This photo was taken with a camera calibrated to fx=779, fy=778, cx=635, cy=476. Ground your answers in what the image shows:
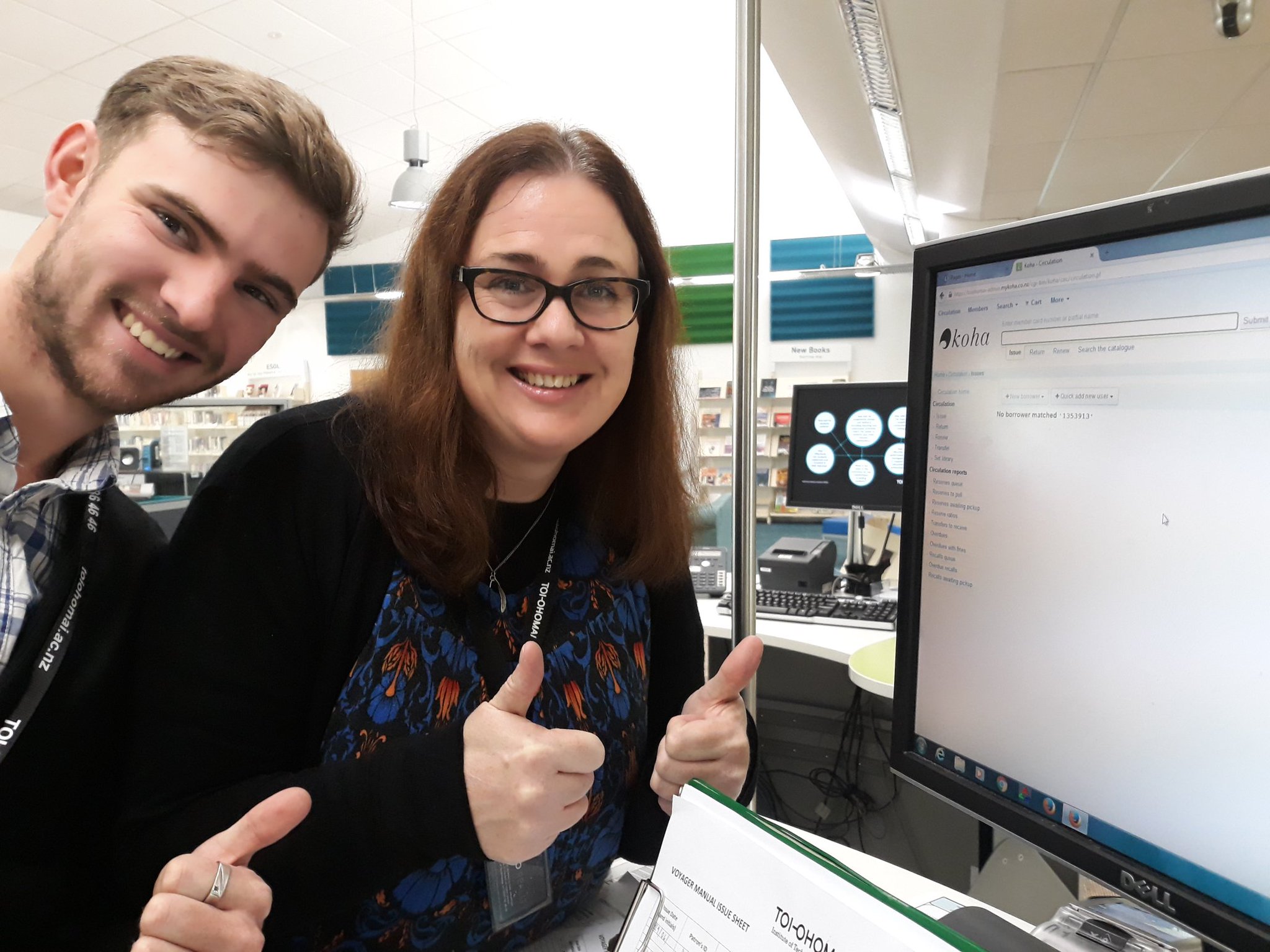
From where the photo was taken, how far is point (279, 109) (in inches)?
37.4

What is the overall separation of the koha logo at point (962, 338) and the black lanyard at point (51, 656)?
3.02ft

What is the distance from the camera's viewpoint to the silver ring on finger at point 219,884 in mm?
611

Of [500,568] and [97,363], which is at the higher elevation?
[97,363]

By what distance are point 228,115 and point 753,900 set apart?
0.98 metres

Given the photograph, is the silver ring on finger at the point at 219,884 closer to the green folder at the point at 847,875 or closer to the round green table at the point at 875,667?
the green folder at the point at 847,875

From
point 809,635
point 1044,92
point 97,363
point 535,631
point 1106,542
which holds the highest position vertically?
point 1044,92

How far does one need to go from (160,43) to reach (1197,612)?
6366mm

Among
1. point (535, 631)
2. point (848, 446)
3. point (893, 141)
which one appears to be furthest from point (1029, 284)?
point (893, 141)

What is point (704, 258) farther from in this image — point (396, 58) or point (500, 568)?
point (500, 568)

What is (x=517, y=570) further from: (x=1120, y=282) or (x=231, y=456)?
(x=1120, y=282)

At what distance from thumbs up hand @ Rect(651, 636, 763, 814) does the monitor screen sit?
65.3 inches

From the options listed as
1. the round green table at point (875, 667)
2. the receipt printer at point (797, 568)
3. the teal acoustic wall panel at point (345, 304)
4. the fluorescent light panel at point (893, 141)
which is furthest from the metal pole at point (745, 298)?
the teal acoustic wall panel at point (345, 304)

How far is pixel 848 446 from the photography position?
→ 2506 millimetres

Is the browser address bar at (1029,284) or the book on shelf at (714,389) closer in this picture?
the browser address bar at (1029,284)
